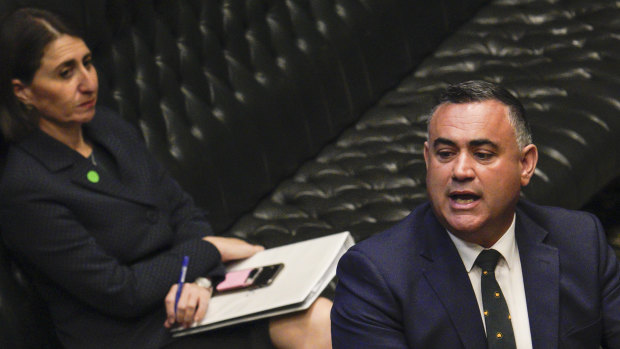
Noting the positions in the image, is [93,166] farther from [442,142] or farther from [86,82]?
[442,142]

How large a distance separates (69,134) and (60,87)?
0.14m

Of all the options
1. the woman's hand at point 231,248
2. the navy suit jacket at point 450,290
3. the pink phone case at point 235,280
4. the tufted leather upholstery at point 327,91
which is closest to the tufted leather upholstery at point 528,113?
the tufted leather upholstery at point 327,91

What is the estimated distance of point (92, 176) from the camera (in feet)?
7.61

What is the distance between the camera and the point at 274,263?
8.21 ft

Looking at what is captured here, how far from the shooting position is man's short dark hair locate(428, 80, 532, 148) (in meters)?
1.63

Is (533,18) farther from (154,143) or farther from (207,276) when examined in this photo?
(207,276)

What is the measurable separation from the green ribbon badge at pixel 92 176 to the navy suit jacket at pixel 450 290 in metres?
0.86

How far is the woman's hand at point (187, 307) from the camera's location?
7.48ft

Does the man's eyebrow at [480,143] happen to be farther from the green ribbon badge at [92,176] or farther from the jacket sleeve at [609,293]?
the green ribbon badge at [92,176]

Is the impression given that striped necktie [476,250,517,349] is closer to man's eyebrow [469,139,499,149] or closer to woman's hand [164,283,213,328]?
man's eyebrow [469,139,499,149]

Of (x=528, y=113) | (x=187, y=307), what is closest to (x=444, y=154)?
(x=187, y=307)

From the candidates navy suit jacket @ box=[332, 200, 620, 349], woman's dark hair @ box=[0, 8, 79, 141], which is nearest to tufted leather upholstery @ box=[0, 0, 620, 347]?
woman's dark hair @ box=[0, 8, 79, 141]

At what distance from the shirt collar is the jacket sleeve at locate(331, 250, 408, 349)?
0.51 ft

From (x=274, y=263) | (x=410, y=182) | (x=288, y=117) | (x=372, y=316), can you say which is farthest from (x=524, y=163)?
(x=288, y=117)
